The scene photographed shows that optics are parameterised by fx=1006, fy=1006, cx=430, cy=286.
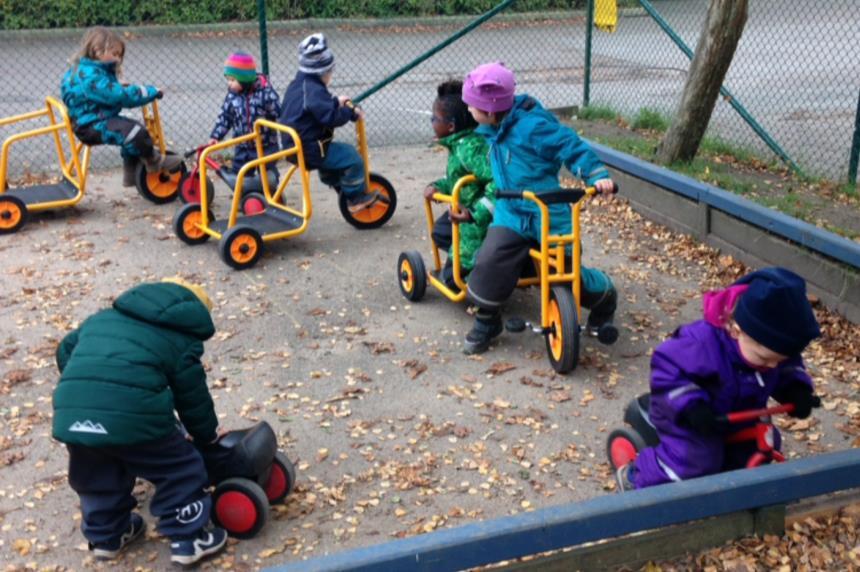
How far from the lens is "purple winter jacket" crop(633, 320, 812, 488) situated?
140 inches

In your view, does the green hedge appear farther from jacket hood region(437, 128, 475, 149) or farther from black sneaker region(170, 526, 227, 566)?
black sneaker region(170, 526, 227, 566)

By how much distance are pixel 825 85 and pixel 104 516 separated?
1334cm

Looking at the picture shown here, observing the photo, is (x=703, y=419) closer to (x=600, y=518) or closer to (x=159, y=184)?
(x=600, y=518)

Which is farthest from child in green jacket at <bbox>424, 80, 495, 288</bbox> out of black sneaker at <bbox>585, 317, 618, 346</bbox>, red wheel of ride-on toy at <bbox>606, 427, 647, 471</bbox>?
red wheel of ride-on toy at <bbox>606, 427, 647, 471</bbox>

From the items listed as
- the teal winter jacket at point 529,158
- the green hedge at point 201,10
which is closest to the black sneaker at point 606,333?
the teal winter jacket at point 529,158

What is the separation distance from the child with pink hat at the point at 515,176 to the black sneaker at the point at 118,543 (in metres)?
2.29

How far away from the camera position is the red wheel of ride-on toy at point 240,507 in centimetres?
392

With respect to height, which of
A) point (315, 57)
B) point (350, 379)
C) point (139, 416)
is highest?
point (315, 57)

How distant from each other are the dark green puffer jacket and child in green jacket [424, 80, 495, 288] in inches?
92.5

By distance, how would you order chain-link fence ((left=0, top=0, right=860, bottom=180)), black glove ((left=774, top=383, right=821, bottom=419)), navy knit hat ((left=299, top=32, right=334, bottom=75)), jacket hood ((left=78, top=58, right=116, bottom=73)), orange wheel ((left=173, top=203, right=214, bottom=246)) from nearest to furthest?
black glove ((left=774, top=383, right=821, bottom=419))
navy knit hat ((left=299, top=32, right=334, bottom=75))
orange wheel ((left=173, top=203, right=214, bottom=246))
jacket hood ((left=78, top=58, right=116, bottom=73))
chain-link fence ((left=0, top=0, right=860, bottom=180))

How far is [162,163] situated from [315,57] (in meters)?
1.82

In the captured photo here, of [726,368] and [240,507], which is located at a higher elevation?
[726,368]

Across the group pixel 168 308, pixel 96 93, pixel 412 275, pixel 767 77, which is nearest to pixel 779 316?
pixel 168 308

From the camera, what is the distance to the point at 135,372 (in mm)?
3609
